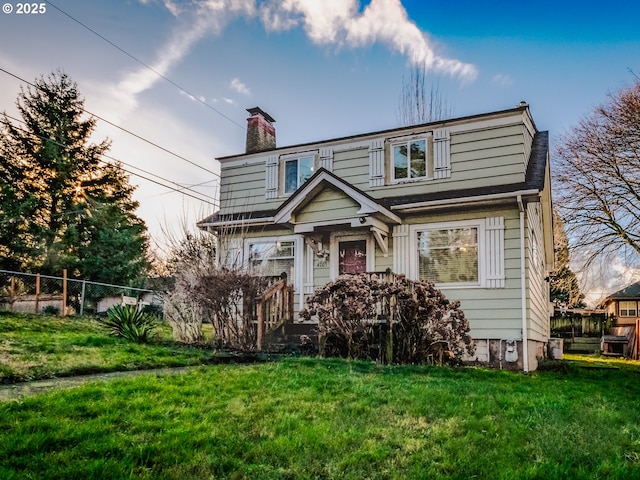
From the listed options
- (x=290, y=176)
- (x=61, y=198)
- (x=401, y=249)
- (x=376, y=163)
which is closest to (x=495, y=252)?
(x=401, y=249)

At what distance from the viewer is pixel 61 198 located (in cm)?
2362

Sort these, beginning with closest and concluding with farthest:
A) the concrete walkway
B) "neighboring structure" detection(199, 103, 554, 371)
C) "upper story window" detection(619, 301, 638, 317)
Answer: the concrete walkway, "neighboring structure" detection(199, 103, 554, 371), "upper story window" detection(619, 301, 638, 317)

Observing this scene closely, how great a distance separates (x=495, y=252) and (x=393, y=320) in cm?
320

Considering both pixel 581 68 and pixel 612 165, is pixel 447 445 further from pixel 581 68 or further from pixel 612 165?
pixel 612 165

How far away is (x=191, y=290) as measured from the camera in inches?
423

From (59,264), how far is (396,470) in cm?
2204

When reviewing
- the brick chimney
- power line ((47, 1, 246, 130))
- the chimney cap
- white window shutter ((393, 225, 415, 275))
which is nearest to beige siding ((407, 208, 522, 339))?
white window shutter ((393, 225, 415, 275))

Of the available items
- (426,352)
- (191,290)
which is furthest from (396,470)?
(191,290)

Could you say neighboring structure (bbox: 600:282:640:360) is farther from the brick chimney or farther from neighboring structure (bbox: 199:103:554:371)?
the brick chimney

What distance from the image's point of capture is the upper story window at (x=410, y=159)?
1240 cm

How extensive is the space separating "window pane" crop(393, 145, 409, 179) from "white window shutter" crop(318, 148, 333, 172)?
1777 mm

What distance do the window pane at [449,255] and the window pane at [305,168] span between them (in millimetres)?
3767

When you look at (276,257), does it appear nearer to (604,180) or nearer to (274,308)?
(274,308)

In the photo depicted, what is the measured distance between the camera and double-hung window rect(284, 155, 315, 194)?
13.9m
